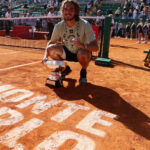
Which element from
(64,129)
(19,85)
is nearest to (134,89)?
(64,129)

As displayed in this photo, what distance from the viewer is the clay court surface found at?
6.59ft

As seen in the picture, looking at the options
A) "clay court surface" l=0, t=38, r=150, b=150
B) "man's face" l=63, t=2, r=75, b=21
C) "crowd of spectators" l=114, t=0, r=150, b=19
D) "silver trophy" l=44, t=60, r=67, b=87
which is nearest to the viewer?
"clay court surface" l=0, t=38, r=150, b=150

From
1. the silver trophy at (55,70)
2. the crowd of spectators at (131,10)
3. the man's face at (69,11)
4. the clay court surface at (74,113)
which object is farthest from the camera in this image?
the crowd of spectators at (131,10)

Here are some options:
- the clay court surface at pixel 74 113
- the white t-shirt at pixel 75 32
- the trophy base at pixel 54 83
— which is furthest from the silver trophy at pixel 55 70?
the white t-shirt at pixel 75 32

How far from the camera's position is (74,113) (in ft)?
8.61

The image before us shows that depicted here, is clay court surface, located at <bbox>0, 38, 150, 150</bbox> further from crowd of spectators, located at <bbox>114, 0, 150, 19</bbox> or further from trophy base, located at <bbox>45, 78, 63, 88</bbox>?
crowd of spectators, located at <bbox>114, 0, 150, 19</bbox>

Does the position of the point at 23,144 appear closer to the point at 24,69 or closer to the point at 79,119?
the point at 79,119

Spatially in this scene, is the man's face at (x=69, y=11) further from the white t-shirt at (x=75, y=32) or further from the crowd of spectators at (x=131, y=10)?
the crowd of spectators at (x=131, y=10)

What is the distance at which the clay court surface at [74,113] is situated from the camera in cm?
201

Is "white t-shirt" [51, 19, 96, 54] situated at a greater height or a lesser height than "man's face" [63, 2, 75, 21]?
lesser

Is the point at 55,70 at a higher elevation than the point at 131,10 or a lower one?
A: lower

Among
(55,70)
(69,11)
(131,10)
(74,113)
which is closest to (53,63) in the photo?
(55,70)

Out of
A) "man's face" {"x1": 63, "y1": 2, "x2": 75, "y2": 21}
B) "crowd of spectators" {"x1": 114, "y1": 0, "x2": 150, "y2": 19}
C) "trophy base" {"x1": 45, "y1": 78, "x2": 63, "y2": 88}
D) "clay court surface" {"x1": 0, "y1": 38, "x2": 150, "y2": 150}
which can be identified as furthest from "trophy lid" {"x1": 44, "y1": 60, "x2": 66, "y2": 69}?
"crowd of spectators" {"x1": 114, "y1": 0, "x2": 150, "y2": 19}

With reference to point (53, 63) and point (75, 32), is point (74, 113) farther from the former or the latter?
point (75, 32)
